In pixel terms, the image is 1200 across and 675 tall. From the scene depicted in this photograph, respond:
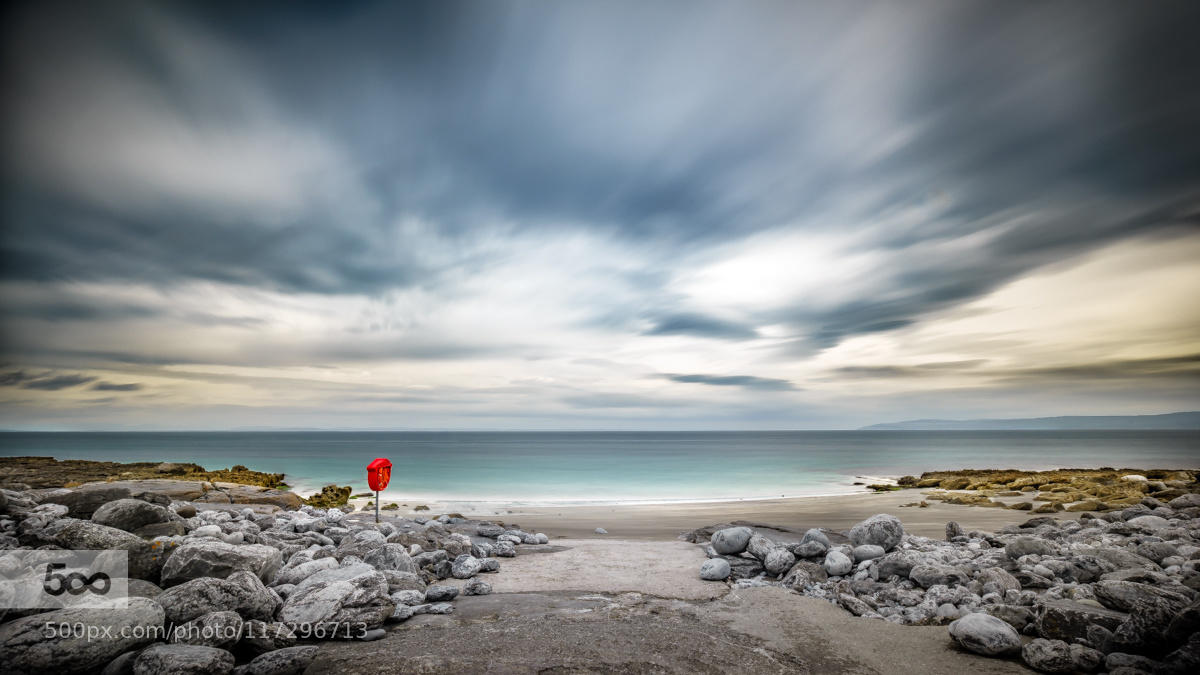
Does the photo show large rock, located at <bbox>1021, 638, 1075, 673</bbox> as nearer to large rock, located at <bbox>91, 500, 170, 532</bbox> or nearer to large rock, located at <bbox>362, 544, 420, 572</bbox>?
large rock, located at <bbox>362, 544, 420, 572</bbox>

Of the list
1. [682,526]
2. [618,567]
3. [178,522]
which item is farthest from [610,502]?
[178,522]

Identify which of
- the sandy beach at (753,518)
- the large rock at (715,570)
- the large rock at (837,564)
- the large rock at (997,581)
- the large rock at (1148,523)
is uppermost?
the large rock at (997,581)

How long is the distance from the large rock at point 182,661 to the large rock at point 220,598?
23.8 inches

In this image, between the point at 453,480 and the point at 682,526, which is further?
the point at 453,480

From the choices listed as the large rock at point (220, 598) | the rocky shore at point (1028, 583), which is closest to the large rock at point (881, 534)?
the rocky shore at point (1028, 583)

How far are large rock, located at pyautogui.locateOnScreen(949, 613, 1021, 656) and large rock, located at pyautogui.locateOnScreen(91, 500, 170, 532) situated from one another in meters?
9.45

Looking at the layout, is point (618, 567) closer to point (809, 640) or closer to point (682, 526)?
point (809, 640)

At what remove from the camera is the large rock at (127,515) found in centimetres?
666

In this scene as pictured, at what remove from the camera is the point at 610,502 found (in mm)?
25500

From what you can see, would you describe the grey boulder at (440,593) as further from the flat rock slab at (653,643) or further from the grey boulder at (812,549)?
the grey boulder at (812,549)

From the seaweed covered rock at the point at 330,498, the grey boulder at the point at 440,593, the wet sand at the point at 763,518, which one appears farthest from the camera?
the seaweed covered rock at the point at 330,498

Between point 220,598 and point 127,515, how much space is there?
10.9 feet

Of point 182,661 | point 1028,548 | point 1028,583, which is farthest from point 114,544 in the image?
point 1028,548

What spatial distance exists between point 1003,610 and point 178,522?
32.8 feet
